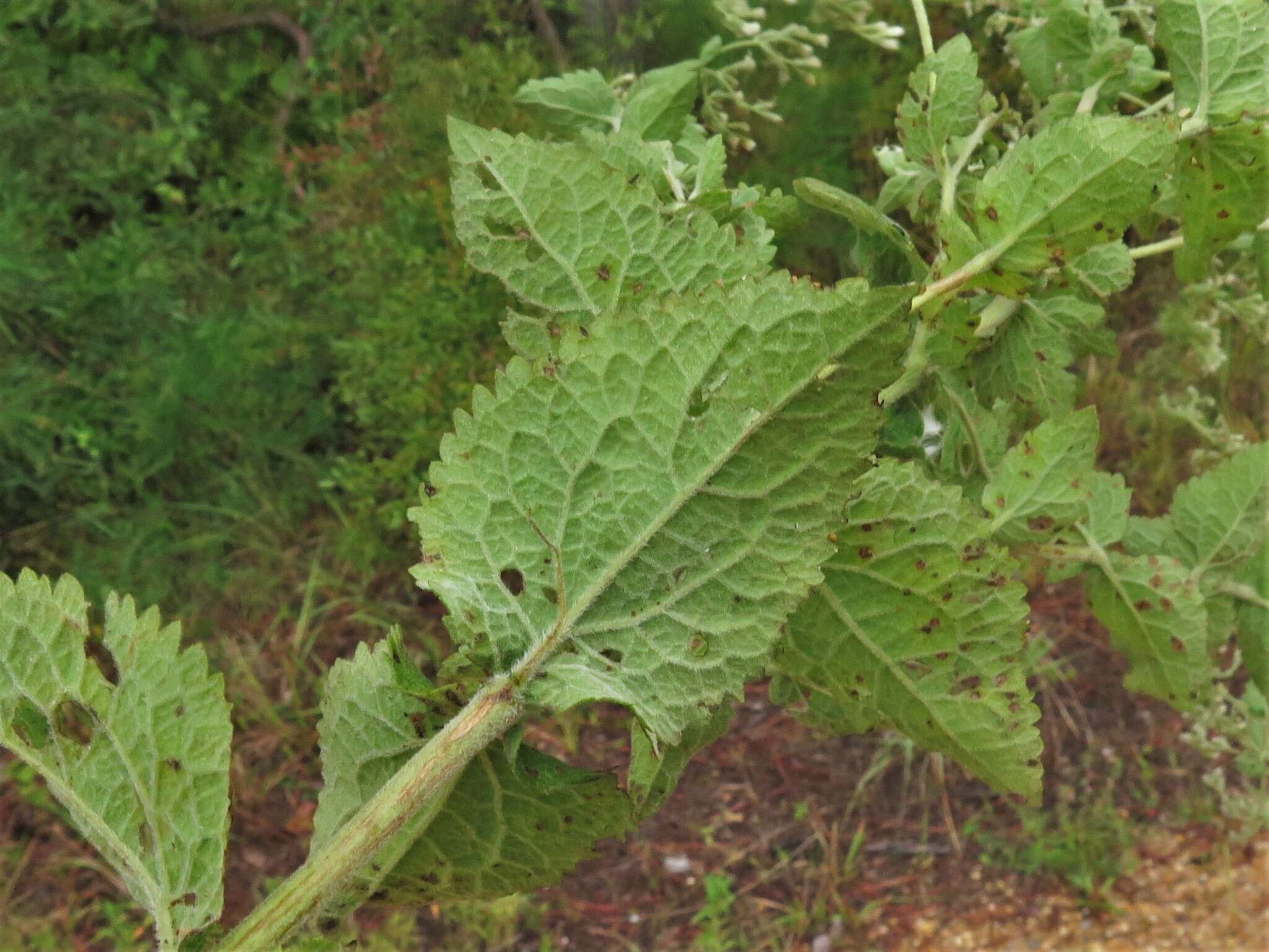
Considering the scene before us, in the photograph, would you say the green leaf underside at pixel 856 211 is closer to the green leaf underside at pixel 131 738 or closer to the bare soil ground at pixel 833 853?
the green leaf underside at pixel 131 738

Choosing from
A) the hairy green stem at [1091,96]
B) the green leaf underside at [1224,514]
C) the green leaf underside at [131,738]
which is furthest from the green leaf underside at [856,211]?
the green leaf underside at [1224,514]

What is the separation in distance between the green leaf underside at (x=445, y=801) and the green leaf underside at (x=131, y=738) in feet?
0.21

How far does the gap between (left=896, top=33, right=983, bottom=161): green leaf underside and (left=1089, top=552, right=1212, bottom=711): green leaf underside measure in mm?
481

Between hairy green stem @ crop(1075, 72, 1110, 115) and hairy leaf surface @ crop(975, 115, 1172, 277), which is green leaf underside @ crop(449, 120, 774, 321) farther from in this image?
hairy green stem @ crop(1075, 72, 1110, 115)

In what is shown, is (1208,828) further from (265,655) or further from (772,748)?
(265,655)

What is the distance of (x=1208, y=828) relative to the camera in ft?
6.71

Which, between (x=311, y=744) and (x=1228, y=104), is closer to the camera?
(x=1228, y=104)

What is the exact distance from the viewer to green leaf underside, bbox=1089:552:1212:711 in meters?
1.00

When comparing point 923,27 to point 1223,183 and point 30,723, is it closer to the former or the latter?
point 1223,183

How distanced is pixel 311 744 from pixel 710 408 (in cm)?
190

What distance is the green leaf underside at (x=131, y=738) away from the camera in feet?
2.01

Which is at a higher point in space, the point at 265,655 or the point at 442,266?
the point at 442,266

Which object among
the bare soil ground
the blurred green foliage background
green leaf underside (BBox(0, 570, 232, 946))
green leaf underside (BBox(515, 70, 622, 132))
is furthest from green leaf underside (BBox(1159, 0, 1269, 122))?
the bare soil ground

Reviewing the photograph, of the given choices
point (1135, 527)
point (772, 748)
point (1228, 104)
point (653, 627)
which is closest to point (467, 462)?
point (653, 627)
